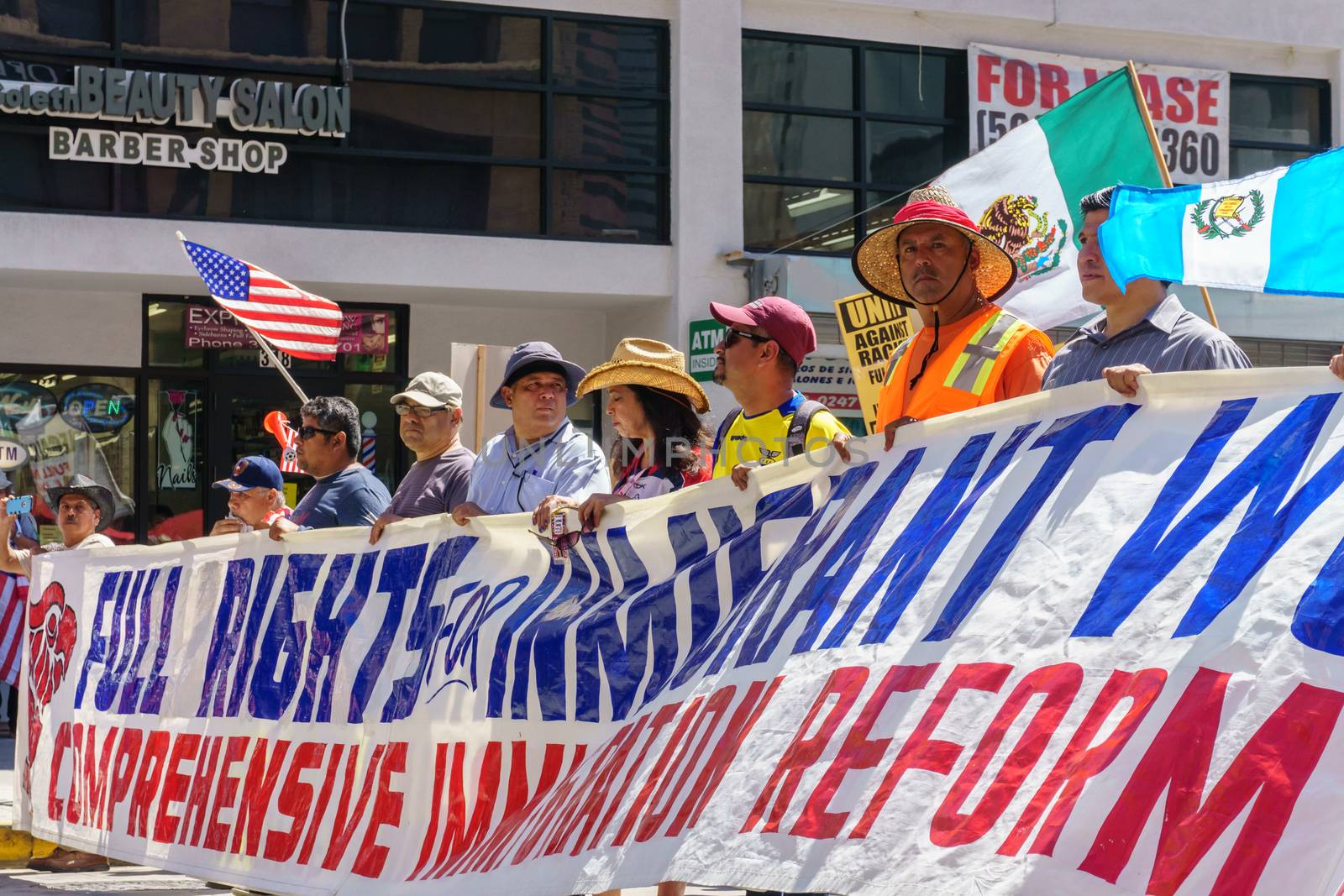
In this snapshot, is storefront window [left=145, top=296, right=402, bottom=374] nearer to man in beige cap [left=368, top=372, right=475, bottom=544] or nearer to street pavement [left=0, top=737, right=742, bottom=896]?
street pavement [left=0, top=737, right=742, bottom=896]

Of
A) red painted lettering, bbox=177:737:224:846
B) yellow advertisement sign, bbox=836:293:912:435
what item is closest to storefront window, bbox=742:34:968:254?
yellow advertisement sign, bbox=836:293:912:435

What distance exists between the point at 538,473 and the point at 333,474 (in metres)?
1.50

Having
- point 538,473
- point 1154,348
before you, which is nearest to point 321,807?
point 538,473

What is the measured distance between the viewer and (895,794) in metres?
3.45

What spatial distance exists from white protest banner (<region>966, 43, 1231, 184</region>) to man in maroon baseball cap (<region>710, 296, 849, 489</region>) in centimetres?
1189

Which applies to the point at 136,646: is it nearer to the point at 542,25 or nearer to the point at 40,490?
the point at 40,490

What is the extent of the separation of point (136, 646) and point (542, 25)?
9.98m

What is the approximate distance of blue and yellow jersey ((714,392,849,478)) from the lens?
16.8ft

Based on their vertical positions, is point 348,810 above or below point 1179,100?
below

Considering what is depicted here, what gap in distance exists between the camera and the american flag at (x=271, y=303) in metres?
11.7

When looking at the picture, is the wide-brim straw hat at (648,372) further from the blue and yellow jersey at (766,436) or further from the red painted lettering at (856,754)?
the red painted lettering at (856,754)

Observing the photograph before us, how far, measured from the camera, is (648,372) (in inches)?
219

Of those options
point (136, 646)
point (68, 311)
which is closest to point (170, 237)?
point (68, 311)

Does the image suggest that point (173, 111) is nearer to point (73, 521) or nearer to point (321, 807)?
point (73, 521)
